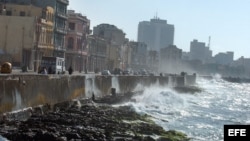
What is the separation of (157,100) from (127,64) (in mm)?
110327

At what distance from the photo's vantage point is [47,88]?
1339 inches

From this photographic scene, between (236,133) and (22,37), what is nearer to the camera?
(236,133)

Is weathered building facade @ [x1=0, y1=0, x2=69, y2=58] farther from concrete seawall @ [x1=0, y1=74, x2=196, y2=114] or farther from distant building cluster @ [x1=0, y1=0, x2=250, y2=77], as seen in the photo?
concrete seawall @ [x1=0, y1=74, x2=196, y2=114]

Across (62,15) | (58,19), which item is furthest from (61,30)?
(62,15)

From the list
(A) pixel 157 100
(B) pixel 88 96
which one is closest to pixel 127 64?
(A) pixel 157 100

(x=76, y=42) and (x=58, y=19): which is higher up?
(x=58, y=19)

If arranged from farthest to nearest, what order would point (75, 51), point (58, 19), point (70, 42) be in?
point (75, 51) → point (70, 42) → point (58, 19)

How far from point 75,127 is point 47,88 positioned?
804 cm

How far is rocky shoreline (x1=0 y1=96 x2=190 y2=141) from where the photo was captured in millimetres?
22334

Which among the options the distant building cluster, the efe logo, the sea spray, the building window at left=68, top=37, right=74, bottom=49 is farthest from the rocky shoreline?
the building window at left=68, top=37, right=74, bottom=49

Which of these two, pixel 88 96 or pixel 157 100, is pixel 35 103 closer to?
pixel 88 96

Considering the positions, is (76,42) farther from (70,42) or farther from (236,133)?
(236,133)

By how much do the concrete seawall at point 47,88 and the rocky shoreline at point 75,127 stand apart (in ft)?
1.96

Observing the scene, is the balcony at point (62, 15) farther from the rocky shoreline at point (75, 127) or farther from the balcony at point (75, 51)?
the rocky shoreline at point (75, 127)
